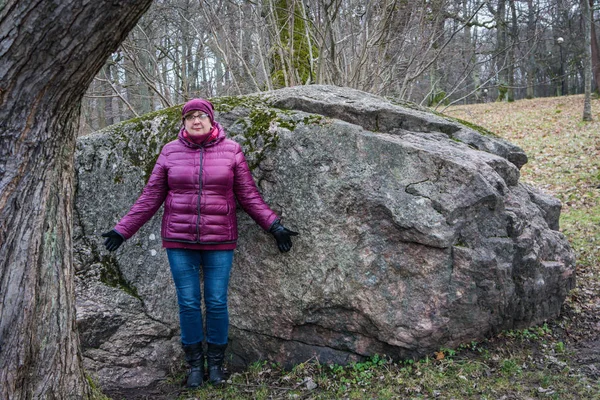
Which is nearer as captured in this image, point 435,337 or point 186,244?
point 186,244

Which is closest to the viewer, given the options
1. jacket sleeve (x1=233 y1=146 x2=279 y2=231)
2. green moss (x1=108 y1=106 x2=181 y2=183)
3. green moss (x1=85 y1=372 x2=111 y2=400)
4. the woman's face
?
green moss (x1=85 y1=372 x2=111 y2=400)

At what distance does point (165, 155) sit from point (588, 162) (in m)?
9.76

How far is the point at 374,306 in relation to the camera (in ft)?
12.7

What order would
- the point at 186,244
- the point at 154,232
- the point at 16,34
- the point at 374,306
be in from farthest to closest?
the point at 154,232 < the point at 374,306 < the point at 186,244 < the point at 16,34

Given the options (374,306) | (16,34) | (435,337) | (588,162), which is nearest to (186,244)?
(374,306)

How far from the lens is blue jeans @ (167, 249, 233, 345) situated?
12.1ft

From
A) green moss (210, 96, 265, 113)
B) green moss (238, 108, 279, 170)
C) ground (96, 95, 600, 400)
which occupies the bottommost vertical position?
ground (96, 95, 600, 400)

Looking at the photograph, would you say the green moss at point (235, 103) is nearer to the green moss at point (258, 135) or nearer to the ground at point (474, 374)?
the green moss at point (258, 135)

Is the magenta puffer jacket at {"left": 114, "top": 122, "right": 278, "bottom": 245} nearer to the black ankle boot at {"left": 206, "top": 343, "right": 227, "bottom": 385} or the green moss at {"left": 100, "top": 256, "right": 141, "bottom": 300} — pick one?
the green moss at {"left": 100, "top": 256, "right": 141, "bottom": 300}

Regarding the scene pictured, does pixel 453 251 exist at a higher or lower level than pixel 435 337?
higher

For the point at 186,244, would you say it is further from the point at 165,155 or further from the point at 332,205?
the point at 332,205

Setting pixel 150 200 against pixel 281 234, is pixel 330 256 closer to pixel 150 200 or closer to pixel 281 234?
pixel 281 234

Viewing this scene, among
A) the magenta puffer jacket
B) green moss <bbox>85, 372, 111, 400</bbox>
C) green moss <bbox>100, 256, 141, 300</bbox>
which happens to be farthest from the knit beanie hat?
green moss <bbox>85, 372, 111, 400</bbox>

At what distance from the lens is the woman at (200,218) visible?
360cm
